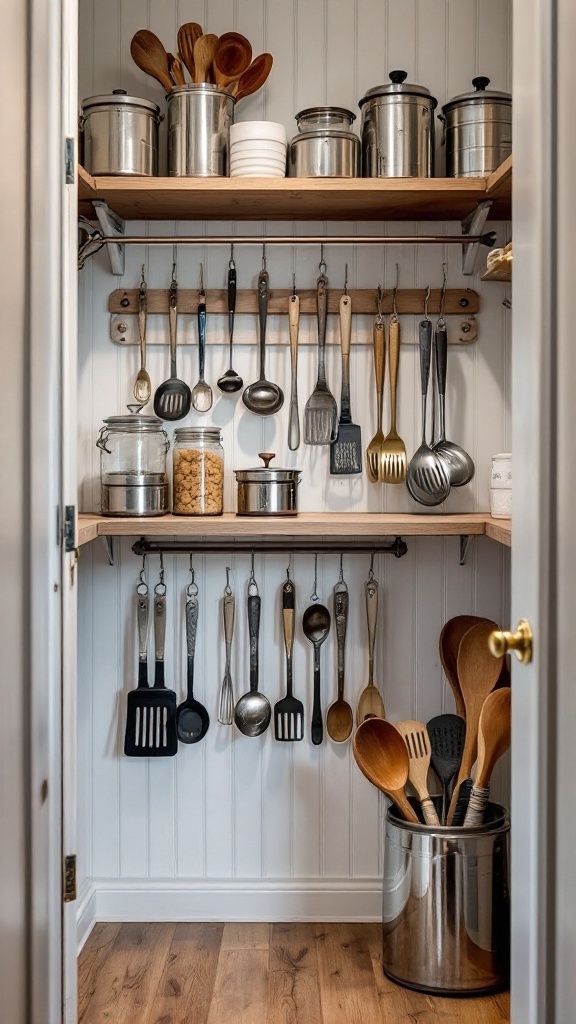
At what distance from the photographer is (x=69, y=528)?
1.68 meters

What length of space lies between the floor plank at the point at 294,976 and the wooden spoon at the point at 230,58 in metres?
2.04

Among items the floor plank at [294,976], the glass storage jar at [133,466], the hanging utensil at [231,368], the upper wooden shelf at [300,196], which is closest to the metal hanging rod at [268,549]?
the glass storage jar at [133,466]

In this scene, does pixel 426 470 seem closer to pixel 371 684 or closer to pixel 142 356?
pixel 371 684

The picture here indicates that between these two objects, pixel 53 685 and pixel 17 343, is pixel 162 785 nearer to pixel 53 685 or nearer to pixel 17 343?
pixel 53 685

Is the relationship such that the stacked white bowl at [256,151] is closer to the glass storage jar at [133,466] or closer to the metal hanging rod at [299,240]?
the metal hanging rod at [299,240]

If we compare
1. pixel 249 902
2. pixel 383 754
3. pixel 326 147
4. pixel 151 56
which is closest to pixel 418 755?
pixel 383 754

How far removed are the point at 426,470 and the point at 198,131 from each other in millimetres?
940

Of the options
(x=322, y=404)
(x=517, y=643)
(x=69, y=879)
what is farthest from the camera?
(x=322, y=404)

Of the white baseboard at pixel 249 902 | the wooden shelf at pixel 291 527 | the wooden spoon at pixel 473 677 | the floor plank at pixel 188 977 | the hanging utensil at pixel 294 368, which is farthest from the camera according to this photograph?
the white baseboard at pixel 249 902

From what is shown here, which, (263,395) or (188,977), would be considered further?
(263,395)

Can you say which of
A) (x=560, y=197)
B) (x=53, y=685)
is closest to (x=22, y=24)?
(x=560, y=197)

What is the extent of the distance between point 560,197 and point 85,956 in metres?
1.98

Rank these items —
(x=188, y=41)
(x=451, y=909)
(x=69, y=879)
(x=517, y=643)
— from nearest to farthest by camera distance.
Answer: (x=517, y=643)
(x=69, y=879)
(x=451, y=909)
(x=188, y=41)

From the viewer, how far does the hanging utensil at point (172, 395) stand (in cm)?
241
